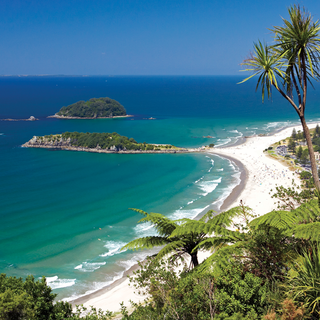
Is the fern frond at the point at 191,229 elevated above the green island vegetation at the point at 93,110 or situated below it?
below

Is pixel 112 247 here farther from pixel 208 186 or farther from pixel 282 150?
pixel 282 150

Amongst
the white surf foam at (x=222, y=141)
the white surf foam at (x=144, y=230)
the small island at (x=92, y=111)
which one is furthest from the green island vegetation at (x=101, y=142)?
the small island at (x=92, y=111)

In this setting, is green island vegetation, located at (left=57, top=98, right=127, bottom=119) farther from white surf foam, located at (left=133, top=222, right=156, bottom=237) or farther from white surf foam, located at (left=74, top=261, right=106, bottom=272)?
white surf foam, located at (left=74, top=261, right=106, bottom=272)

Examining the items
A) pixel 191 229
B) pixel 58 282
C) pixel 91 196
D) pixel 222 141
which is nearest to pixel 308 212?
pixel 191 229

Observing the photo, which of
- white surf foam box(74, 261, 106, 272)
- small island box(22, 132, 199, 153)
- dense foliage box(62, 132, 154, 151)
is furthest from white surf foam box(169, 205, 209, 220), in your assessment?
dense foliage box(62, 132, 154, 151)

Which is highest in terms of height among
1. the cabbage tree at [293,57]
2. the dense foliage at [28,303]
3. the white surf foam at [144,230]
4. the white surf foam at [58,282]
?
the cabbage tree at [293,57]

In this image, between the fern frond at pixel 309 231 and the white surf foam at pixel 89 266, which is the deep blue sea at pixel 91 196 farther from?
the fern frond at pixel 309 231

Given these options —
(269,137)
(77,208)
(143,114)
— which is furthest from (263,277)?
(143,114)
